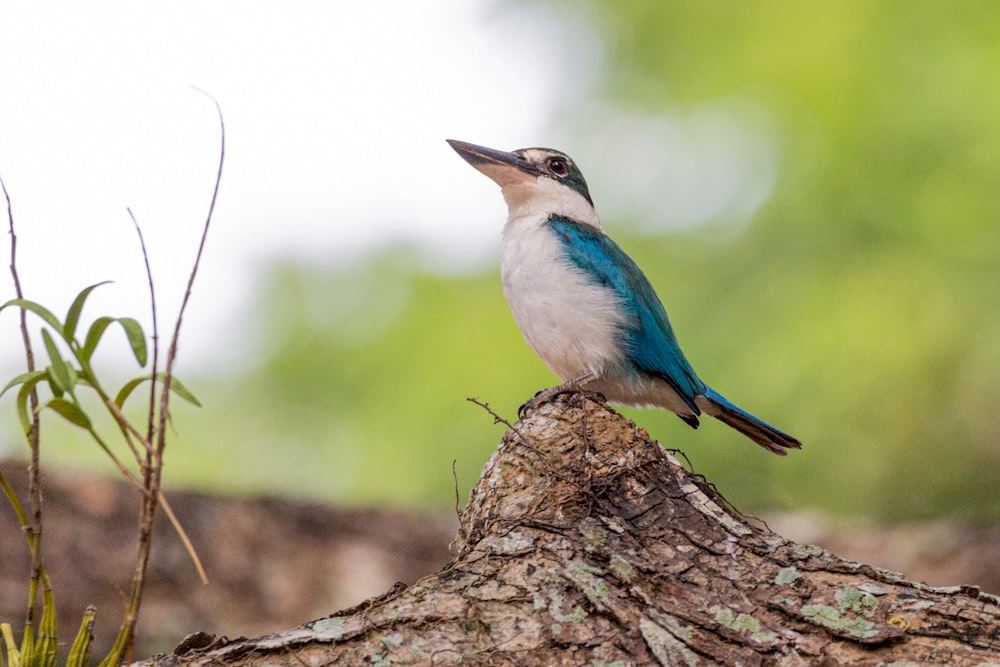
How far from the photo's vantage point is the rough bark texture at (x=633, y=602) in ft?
10.3

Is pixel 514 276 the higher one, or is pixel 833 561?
pixel 514 276

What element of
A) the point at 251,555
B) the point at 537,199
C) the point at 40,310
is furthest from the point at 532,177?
the point at 251,555

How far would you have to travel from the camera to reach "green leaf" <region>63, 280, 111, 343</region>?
115 inches

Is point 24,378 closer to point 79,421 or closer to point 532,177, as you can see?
point 79,421

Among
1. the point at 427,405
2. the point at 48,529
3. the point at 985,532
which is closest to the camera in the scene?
the point at 48,529

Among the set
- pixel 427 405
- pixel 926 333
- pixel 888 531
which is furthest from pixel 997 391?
pixel 427 405

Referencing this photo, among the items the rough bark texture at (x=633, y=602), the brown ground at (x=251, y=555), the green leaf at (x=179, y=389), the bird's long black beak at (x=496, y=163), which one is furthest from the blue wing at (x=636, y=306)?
the brown ground at (x=251, y=555)

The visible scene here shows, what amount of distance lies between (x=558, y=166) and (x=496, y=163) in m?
0.46

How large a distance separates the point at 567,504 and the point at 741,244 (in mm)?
6254

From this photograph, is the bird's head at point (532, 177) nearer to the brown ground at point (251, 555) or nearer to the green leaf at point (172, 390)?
the green leaf at point (172, 390)

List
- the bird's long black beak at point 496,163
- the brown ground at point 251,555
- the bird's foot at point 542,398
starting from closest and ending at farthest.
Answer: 1. the bird's foot at point 542,398
2. the bird's long black beak at point 496,163
3. the brown ground at point 251,555

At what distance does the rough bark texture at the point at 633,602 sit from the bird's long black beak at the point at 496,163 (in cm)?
286

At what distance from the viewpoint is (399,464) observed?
36.1 ft

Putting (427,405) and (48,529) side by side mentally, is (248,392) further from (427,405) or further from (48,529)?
(48,529)
